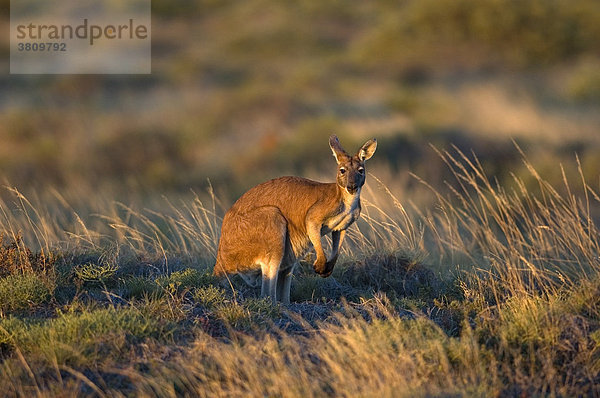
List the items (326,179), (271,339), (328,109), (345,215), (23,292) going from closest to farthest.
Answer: (271,339) < (23,292) < (345,215) < (326,179) < (328,109)

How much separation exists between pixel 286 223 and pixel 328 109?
58.3 ft

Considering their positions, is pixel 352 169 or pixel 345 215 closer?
pixel 352 169

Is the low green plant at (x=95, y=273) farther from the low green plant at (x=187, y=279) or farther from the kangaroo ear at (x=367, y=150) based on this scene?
the kangaroo ear at (x=367, y=150)

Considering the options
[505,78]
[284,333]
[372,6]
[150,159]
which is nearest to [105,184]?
[150,159]

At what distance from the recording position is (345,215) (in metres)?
8.10

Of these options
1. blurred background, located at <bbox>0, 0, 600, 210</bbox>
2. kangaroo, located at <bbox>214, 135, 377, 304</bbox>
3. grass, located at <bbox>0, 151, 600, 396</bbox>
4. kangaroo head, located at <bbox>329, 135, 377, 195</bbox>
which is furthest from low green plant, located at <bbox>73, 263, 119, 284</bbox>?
blurred background, located at <bbox>0, 0, 600, 210</bbox>

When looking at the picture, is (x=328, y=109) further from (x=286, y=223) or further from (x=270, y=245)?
(x=270, y=245)

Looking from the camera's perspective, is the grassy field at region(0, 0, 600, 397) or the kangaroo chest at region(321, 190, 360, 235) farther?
the kangaroo chest at region(321, 190, 360, 235)

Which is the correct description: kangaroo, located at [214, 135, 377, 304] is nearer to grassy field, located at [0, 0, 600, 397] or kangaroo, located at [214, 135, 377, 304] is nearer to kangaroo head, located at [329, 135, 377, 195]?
kangaroo head, located at [329, 135, 377, 195]

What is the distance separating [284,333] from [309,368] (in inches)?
23.4

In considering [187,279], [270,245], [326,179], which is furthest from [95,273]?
[326,179]

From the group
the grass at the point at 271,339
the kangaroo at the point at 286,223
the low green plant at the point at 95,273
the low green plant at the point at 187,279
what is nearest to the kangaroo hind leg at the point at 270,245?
the kangaroo at the point at 286,223

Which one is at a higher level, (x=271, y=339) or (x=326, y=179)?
(x=326, y=179)

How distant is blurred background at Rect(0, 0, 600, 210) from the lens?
19859mm
